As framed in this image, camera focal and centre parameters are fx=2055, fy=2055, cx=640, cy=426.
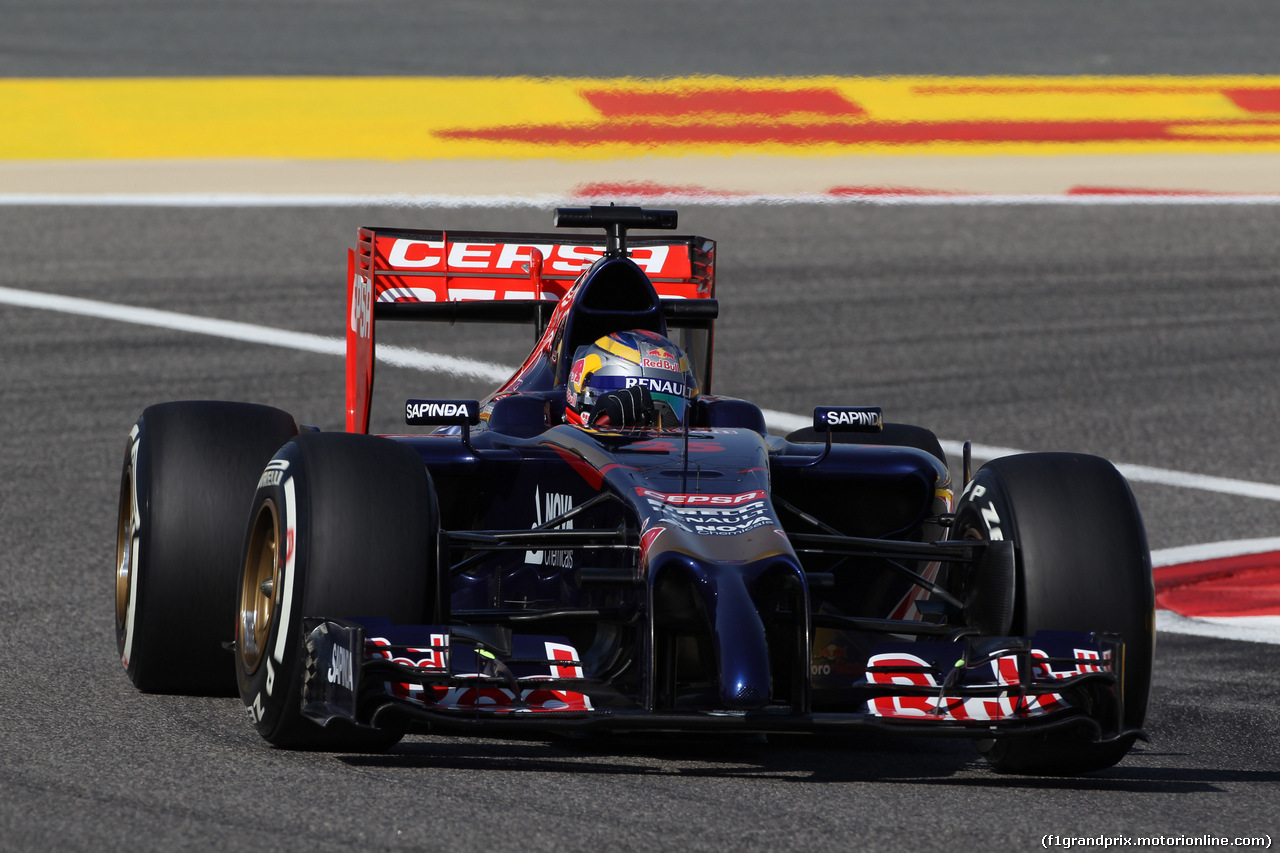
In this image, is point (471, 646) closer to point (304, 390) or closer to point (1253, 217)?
point (304, 390)

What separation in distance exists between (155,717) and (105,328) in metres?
8.58

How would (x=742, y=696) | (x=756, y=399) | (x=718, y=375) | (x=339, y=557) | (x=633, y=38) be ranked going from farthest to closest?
(x=633, y=38) < (x=718, y=375) < (x=756, y=399) < (x=339, y=557) < (x=742, y=696)

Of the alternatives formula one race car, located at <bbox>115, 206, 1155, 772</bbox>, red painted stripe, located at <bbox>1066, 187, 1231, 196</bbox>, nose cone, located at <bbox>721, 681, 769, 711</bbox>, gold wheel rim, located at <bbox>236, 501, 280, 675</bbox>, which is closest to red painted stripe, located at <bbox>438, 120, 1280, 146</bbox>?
red painted stripe, located at <bbox>1066, 187, 1231, 196</bbox>

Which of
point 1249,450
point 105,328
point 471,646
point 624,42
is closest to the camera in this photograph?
point 471,646

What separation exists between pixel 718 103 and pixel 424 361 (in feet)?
15.1

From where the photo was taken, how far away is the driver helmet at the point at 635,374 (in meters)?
6.90

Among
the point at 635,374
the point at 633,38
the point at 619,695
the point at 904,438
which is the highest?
the point at 633,38

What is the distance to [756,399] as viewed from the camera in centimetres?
1361

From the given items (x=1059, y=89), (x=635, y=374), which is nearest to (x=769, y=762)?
(x=635, y=374)

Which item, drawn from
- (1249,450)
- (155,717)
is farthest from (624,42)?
(155,717)

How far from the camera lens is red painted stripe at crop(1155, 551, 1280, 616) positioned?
9.37m

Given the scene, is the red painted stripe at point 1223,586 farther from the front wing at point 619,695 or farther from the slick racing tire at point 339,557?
the slick racing tire at point 339,557

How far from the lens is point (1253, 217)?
1769 cm

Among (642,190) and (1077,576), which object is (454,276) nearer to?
(1077,576)
